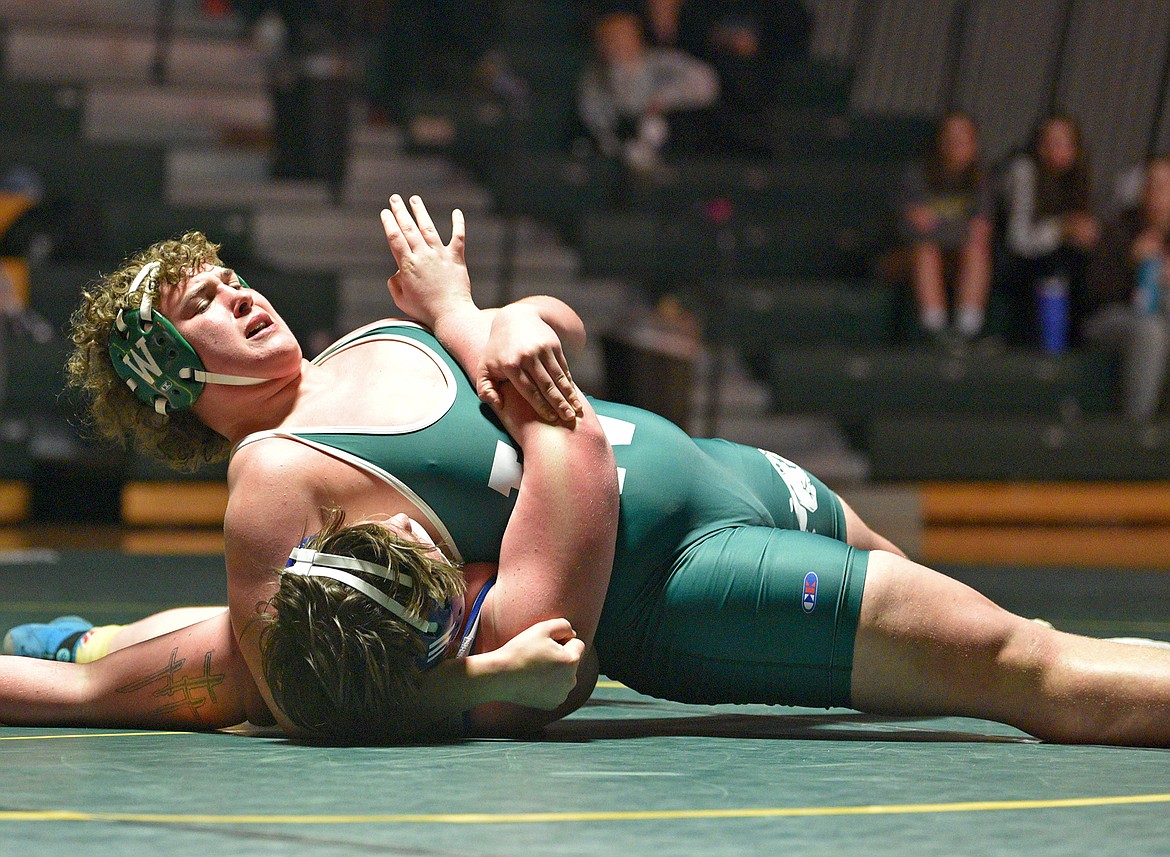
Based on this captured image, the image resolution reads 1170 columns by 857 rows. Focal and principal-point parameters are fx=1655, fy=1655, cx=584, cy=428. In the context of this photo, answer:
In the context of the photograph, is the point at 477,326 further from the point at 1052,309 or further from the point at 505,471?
the point at 1052,309

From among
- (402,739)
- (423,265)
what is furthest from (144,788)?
(423,265)

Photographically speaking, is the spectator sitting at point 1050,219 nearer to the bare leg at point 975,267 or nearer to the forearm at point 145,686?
the bare leg at point 975,267

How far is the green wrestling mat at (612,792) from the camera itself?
5.49ft

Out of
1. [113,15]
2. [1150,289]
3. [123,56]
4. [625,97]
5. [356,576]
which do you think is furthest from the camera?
[113,15]

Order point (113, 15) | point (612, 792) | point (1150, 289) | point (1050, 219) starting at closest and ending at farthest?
point (612, 792), point (1150, 289), point (1050, 219), point (113, 15)

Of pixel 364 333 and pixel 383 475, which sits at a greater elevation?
pixel 364 333

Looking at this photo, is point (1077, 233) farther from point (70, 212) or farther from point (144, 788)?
point (144, 788)

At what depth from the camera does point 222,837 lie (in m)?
1.69

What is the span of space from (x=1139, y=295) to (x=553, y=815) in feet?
21.9

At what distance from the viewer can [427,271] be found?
2.70 metres

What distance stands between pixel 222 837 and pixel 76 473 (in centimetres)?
574

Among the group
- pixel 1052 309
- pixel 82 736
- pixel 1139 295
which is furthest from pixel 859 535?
pixel 1052 309

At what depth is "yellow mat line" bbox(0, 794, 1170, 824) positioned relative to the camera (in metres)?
1.77

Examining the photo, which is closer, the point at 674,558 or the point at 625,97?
the point at 674,558
